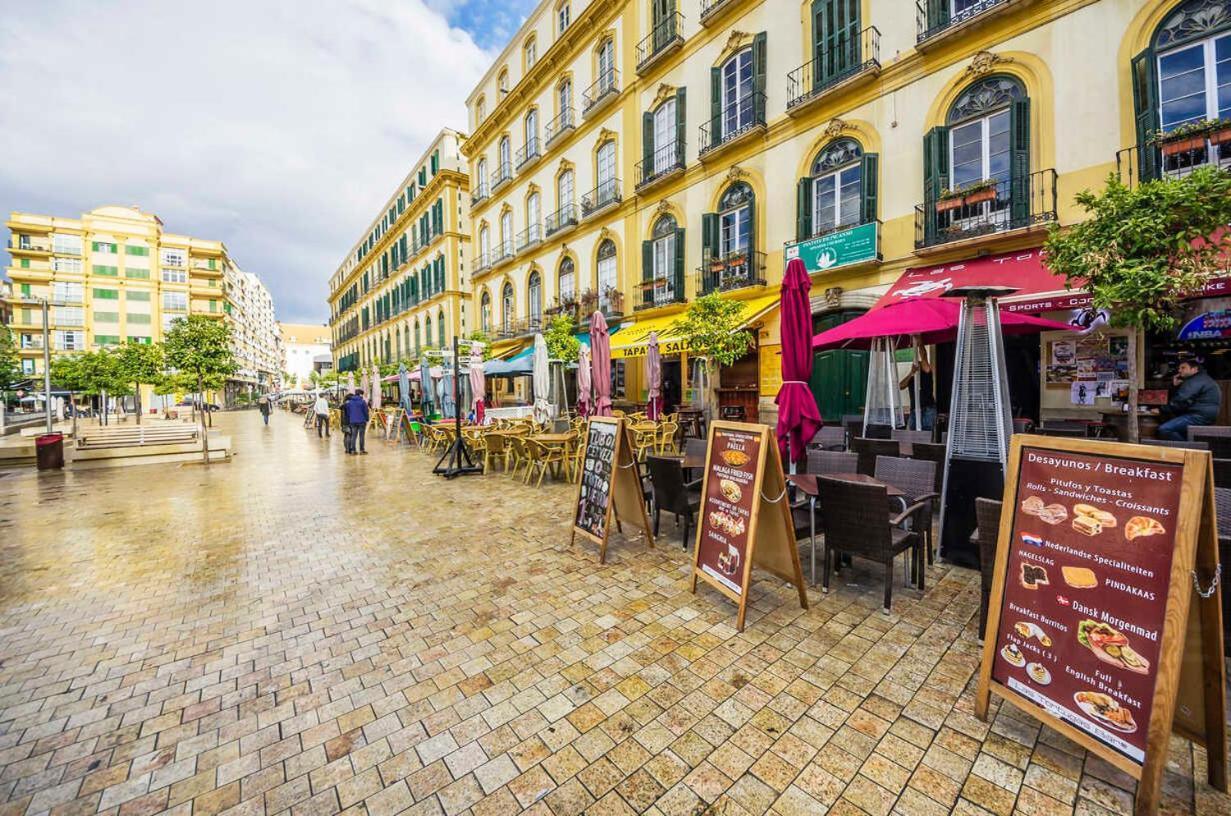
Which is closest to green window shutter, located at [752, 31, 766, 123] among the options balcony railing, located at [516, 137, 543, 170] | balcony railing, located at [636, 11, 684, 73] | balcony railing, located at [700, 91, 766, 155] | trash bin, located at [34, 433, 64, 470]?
balcony railing, located at [700, 91, 766, 155]

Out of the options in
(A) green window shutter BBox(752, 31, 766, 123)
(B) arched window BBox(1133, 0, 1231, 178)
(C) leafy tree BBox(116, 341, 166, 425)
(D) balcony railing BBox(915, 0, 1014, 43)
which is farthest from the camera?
(C) leafy tree BBox(116, 341, 166, 425)

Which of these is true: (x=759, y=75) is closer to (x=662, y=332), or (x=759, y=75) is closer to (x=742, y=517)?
(x=662, y=332)

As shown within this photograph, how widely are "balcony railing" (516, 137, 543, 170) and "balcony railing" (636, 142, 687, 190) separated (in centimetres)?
679

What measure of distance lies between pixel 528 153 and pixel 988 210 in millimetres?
18030

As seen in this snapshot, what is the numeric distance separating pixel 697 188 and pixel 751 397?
6.25 meters

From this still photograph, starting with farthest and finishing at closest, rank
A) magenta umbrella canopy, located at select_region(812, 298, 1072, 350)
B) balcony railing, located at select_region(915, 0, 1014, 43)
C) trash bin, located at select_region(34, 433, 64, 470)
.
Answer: trash bin, located at select_region(34, 433, 64, 470) → balcony railing, located at select_region(915, 0, 1014, 43) → magenta umbrella canopy, located at select_region(812, 298, 1072, 350)

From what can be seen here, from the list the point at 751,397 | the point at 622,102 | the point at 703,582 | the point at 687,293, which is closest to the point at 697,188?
the point at 687,293

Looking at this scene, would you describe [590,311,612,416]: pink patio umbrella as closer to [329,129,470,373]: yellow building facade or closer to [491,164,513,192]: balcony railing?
[329,129,470,373]: yellow building facade

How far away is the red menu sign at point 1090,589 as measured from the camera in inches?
72.0

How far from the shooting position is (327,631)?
11.0 feet

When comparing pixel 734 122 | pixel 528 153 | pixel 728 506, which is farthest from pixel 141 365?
pixel 728 506

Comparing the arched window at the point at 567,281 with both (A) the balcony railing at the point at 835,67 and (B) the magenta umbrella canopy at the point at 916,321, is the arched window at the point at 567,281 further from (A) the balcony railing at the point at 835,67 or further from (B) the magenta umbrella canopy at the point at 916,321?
(B) the magenta umbrella canopy at the point at 916,321

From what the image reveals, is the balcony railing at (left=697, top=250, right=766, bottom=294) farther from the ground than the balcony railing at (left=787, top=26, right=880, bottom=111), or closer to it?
closer to it

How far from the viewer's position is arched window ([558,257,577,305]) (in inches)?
746
